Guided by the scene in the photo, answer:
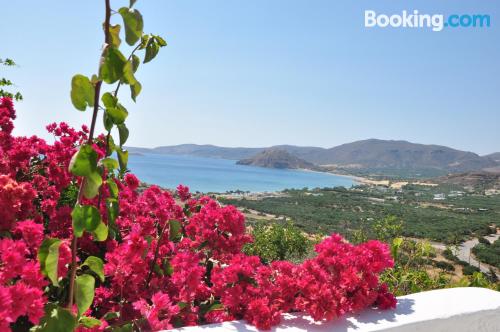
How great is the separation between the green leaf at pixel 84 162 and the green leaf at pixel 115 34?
27 cm

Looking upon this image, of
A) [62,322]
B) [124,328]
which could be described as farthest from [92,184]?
[124,328]

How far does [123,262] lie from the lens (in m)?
1.32

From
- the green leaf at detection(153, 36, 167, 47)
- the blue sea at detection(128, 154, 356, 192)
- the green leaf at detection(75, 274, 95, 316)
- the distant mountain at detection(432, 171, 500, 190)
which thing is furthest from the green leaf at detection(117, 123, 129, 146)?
the distant mountain at detection(432, 171, 500, 190)

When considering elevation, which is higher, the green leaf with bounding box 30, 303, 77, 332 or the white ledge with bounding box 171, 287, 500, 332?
the green leaf with bounding box 30, 303, 77, 332

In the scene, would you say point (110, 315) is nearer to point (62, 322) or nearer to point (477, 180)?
point (62, 322)

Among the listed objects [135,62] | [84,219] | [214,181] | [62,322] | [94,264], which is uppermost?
[135,62]

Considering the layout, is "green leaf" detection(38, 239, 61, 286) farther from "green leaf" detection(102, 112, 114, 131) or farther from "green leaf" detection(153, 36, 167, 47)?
"green leaf" detection(153, 36, 167, 47)

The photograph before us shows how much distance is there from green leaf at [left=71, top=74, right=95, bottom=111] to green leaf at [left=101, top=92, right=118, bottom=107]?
4 centimetres

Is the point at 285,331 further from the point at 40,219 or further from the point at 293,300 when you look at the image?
the point at 40,219

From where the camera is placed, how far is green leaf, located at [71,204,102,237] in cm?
76

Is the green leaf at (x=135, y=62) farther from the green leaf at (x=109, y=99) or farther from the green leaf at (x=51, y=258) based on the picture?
the green leaf at (x=51, y=258)

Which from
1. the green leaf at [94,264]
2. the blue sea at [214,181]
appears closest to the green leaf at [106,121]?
the green leaf at [94,264]

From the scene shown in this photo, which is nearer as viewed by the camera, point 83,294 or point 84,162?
point 84,162

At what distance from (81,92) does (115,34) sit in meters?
0.19
